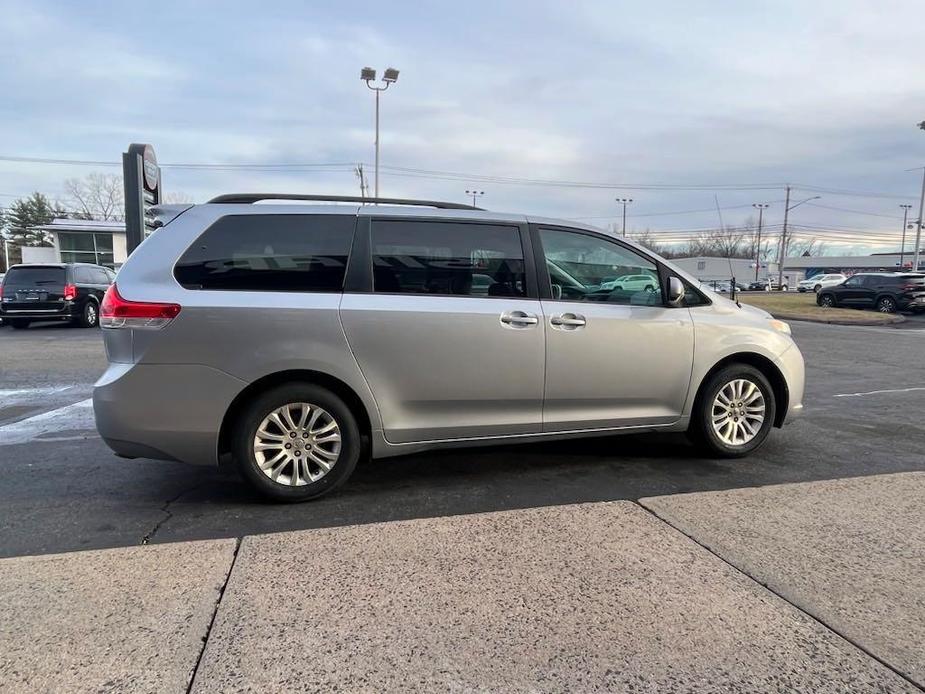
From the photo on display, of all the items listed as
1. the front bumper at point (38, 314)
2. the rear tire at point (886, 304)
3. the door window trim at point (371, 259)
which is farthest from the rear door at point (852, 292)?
the front bumper at point (38, 314)

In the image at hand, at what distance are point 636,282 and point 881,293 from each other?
24730 mm

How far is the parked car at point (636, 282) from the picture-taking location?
4562mm

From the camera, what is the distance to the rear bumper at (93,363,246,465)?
11.8ft

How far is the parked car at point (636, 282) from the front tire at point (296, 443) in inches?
86.5

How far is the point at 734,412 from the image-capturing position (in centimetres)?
479

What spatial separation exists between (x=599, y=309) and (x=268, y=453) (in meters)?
2.44

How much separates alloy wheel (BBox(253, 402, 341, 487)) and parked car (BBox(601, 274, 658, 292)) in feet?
7.56

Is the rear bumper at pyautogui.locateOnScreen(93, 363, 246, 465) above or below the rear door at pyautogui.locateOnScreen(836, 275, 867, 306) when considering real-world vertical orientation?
below

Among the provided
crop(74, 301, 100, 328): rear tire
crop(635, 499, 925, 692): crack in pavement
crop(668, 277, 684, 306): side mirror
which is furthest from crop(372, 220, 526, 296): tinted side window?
crop(74, 301, 100, 328): rear tire

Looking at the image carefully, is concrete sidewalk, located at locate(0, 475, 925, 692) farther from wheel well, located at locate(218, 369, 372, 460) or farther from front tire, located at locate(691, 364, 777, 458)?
front tire, located at locate(691, 364, 777, 458)

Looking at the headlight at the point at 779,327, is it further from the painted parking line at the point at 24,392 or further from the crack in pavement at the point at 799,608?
the painted parking line at the point at 24,392

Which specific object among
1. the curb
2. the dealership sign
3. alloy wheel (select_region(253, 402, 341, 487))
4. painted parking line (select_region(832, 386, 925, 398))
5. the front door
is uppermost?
the dealership sign

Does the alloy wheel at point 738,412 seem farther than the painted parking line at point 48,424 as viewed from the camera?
No

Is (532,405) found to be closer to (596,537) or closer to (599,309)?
(599,309)
